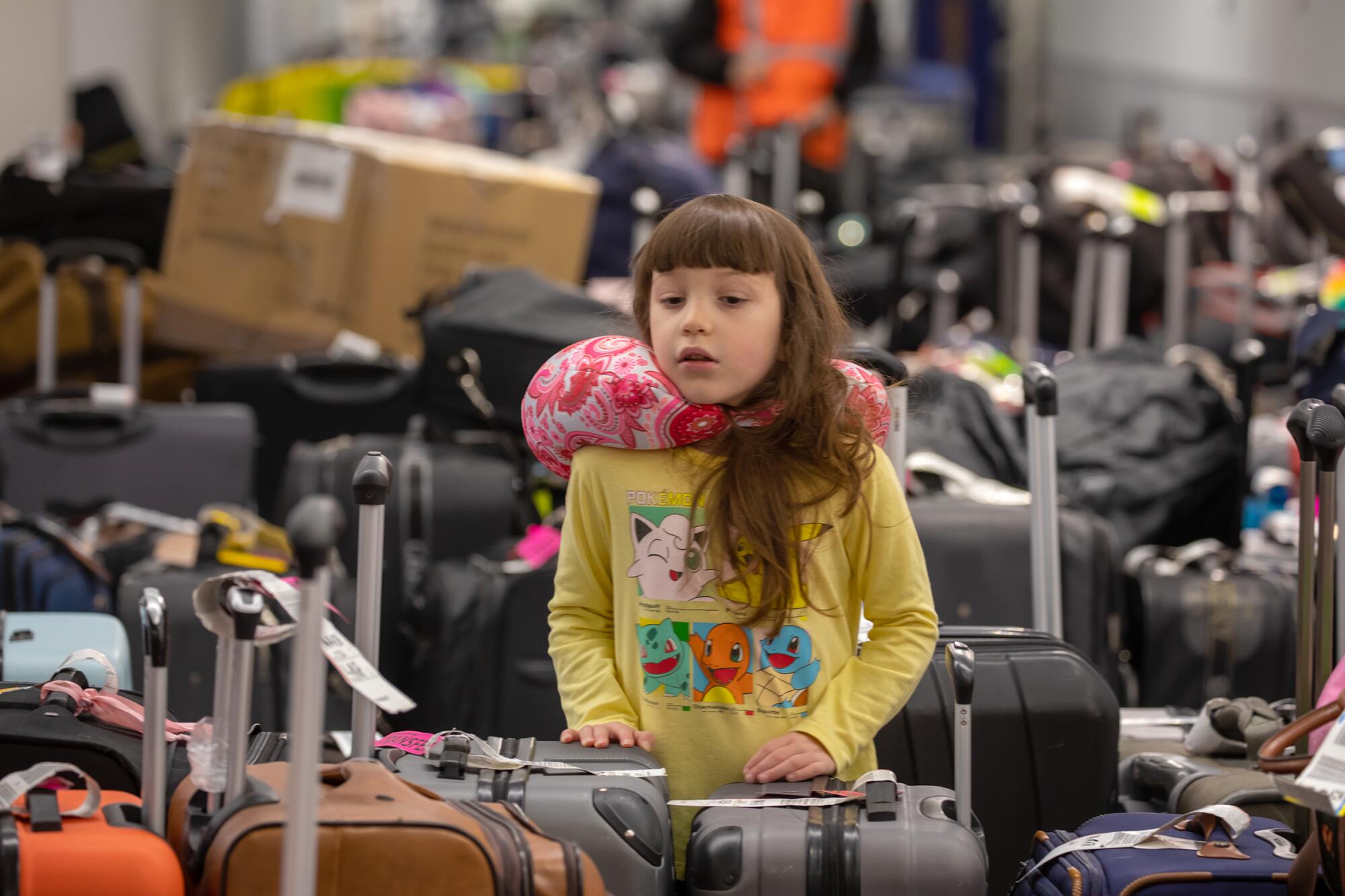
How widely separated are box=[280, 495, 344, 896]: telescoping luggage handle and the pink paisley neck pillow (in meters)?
0.60

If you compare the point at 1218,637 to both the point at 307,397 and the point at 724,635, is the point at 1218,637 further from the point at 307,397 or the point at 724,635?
the point at 307,397

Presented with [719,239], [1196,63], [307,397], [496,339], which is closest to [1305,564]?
[719,239]

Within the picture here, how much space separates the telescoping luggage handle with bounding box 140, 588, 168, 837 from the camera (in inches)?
73.2

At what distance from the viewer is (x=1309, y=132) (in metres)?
8.09

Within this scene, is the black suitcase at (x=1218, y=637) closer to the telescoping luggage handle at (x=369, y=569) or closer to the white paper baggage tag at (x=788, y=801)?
the white paper baggage tag at (x=788, y=801)

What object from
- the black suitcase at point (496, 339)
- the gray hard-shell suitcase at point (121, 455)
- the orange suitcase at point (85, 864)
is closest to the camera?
the orange suitcase at point (85, 864)

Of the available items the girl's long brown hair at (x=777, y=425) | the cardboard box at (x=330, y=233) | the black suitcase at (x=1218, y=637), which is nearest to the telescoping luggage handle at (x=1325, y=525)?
the girl's long brown hair at (x=777, y=425)

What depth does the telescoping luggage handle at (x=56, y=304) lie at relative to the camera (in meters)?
4.64

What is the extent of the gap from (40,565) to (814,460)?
1973 mm

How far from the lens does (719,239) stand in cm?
215

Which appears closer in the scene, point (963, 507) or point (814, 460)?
point (814, 460)

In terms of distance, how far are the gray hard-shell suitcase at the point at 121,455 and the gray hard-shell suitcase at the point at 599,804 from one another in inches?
90.3

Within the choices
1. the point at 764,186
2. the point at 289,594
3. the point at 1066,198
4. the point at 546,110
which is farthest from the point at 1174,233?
the point at 546,110

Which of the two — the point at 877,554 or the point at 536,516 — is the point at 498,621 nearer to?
the point at 536,516
